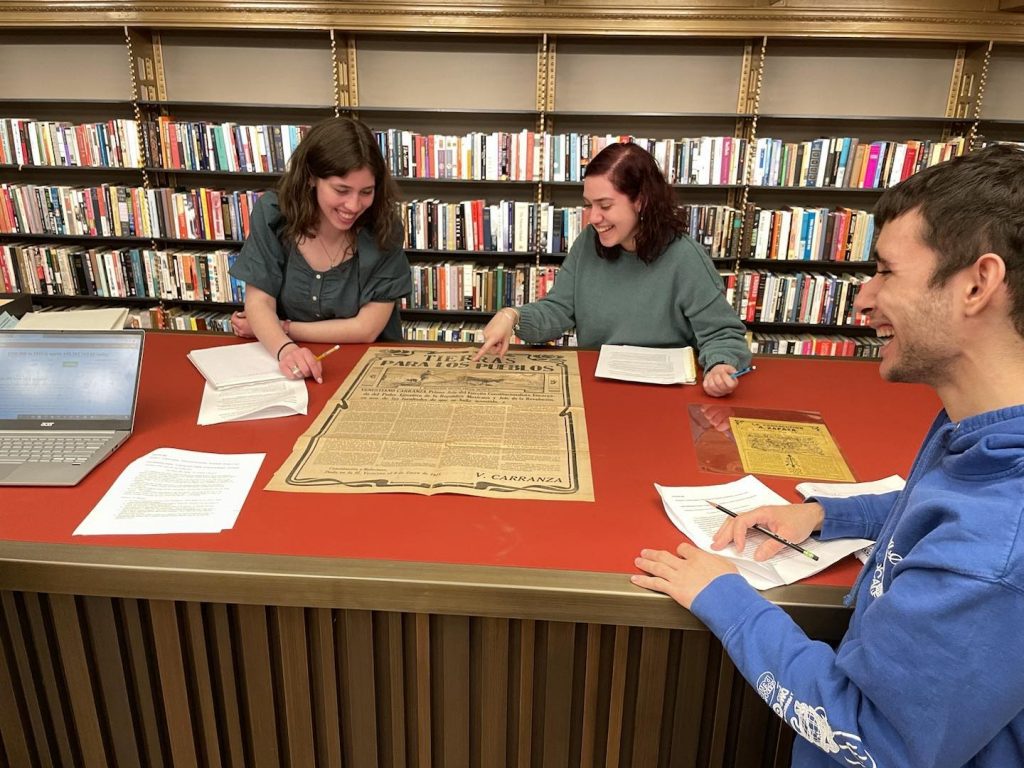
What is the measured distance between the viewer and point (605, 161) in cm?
187

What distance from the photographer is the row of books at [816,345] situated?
11.7ft

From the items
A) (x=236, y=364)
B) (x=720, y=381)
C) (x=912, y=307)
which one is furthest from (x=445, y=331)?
(x=912, y=307)

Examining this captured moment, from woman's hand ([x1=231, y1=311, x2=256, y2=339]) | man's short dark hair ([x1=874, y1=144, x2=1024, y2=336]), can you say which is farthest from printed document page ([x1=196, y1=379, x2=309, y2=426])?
man's short dark hair ([x1=874, y1=144, x2=1024, y2=336])

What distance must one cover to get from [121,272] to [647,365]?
3246 millimetres

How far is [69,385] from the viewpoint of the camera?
1282 millimetres

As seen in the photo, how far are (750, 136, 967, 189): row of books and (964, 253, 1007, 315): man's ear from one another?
2.91 meters

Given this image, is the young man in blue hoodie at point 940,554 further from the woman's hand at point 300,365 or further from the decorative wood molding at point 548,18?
the decorative wood molding at point 548,18

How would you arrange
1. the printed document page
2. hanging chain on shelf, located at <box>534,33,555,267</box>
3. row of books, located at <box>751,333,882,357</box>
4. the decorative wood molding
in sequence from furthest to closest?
row of books, located at <box>751,333,882,357</box> < hanging chain on shelf, located at <box>534,33,555,267</box> < the decorative wood molding < the printed document page

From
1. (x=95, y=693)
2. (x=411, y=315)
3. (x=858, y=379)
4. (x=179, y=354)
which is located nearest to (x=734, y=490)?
(x=858, y=379)

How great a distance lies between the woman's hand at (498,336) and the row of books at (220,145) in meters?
2.24

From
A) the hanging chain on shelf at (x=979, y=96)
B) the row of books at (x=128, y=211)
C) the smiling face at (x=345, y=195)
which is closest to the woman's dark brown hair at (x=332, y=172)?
the smiling face at (x=345, y=195)

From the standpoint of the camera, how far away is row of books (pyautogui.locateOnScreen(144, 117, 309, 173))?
344 centimetres

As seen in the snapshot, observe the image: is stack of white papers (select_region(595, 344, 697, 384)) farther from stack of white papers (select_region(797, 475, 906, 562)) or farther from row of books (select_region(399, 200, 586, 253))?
row of books (select_region(399, 200, 586, 253))

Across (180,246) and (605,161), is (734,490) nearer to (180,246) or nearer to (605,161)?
(605,161)
